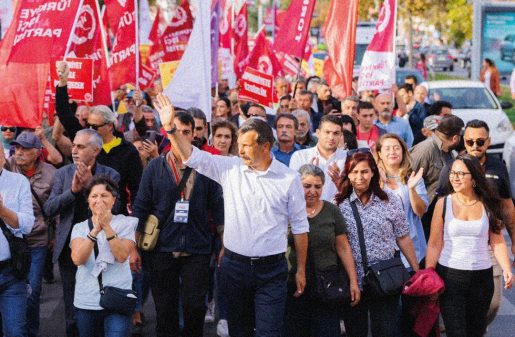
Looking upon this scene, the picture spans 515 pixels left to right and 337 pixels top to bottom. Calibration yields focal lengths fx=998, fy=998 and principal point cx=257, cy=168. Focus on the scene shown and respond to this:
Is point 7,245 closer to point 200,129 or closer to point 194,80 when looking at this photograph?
point 200,129

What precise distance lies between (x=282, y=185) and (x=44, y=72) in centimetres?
275

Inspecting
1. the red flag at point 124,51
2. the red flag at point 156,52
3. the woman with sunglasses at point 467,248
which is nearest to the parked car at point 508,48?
the red flag at point 156,52

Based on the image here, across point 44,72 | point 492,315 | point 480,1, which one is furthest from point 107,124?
point 480,1

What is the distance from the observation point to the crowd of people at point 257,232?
665 cm

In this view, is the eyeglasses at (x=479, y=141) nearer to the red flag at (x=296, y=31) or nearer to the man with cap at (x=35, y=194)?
the man with cap at (x=35, y=194)

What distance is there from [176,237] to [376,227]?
1.53m

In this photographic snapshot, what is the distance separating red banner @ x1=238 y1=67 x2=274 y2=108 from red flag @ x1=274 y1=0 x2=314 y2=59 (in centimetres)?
67

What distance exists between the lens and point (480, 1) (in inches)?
1187

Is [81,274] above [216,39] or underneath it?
underneath

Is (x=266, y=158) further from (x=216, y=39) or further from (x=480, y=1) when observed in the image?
(x=480, y=1)

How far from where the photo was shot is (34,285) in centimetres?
793

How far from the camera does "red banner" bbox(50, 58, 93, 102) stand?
1067cm

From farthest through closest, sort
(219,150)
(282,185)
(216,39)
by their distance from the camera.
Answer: (216,39)
(219,150)
(282,185)

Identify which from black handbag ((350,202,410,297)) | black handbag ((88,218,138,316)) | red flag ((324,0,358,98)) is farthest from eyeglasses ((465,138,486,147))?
red flag ((324,0,358,98))
